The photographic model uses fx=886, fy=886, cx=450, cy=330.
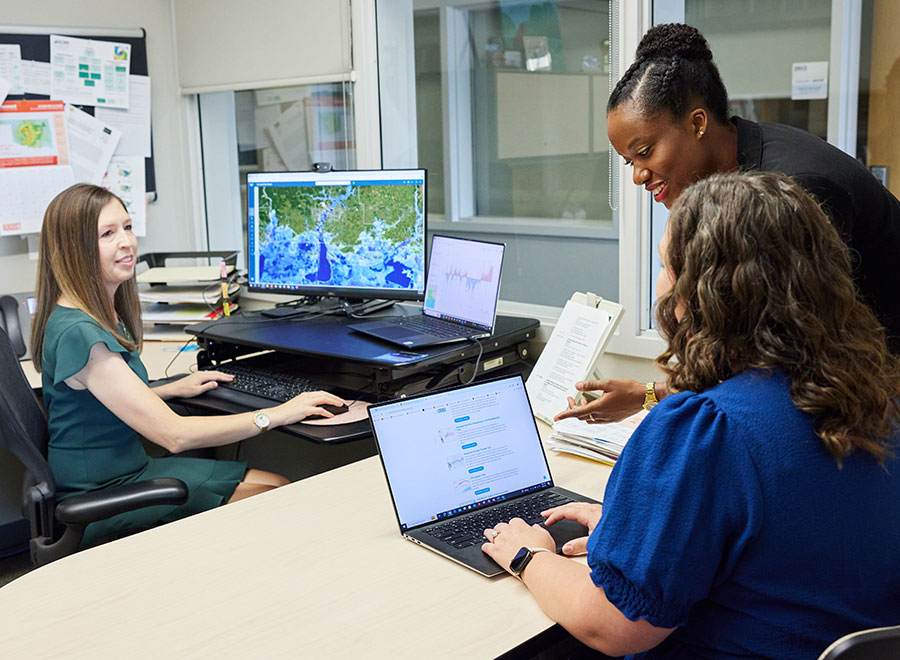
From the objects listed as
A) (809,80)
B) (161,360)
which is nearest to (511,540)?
(809,80)

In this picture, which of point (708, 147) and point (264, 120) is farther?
point (264, 120)

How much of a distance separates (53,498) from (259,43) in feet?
6.16

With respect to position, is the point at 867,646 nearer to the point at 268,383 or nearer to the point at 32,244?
the point at 268,383

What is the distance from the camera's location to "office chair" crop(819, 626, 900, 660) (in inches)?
34.7

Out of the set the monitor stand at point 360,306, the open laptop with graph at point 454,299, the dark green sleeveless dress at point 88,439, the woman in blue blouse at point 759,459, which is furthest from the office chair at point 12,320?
the woman in blue blouse at point 759,459

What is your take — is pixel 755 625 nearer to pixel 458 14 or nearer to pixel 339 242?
pixel 339 242

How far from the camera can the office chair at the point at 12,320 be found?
2.86 m

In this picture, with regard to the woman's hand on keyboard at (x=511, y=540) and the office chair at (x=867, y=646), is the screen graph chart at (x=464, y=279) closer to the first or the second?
the woman's hand on keyboard at (x=511, y=540)

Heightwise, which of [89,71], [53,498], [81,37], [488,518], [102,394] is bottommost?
[53,498]

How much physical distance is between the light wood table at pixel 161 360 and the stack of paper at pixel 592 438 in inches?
51.4

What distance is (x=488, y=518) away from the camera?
4.92 ft

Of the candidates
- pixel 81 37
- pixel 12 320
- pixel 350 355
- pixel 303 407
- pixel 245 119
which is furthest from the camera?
pixel 245 119

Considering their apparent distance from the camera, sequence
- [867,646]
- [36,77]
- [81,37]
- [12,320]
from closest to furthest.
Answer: [867,646], [12,320], [36,77], [81,37]

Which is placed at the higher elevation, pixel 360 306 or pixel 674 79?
pixel 674 79
